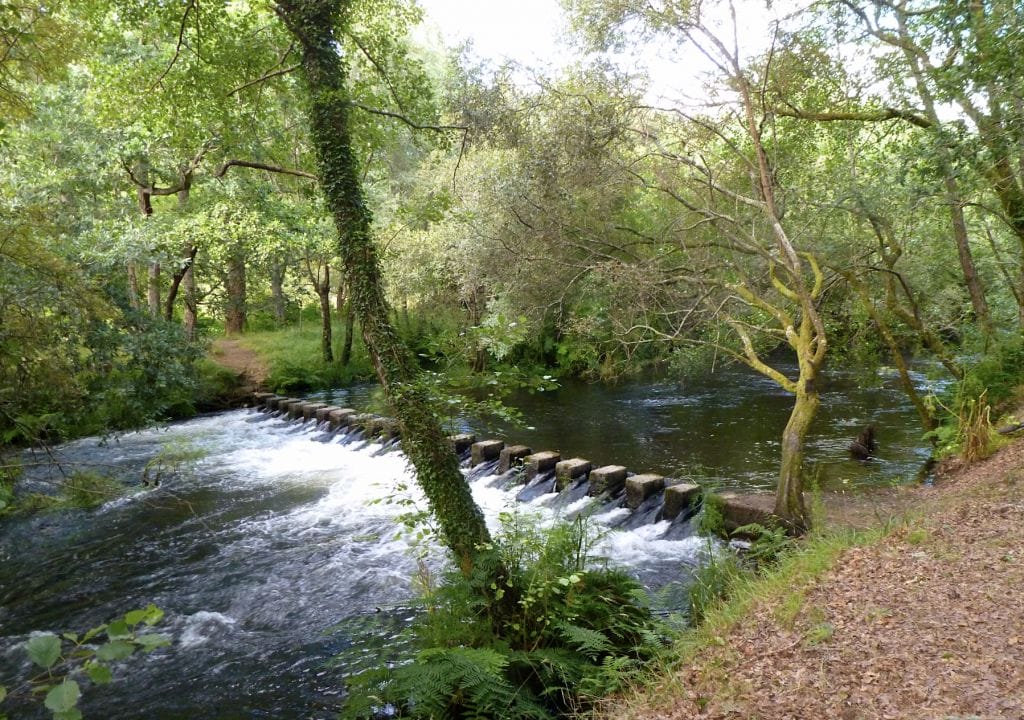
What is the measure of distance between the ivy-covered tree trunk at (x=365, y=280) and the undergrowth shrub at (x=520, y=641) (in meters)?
0.37

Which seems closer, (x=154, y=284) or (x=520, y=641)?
(x=520, y=641)

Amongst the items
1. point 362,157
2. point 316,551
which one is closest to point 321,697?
point 316,551

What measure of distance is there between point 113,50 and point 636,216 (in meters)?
10.8

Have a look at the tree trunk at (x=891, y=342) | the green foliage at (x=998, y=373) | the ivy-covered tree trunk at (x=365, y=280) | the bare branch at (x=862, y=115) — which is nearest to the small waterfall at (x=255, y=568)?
the ivy-covered tree trunk at (x=365, y=280)

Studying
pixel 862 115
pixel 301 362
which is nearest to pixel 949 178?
pixel 862 115

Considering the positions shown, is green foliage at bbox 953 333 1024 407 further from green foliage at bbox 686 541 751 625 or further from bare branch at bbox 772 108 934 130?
green foliage at bbox 686 541 751 625

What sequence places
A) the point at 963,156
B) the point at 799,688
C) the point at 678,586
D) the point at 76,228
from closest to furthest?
the point at 799,688
the point at 678,586
the point at 963,156
the point at 76,228

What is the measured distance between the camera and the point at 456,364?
17.7 feet

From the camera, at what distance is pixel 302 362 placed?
2166cm

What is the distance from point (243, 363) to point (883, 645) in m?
20.6

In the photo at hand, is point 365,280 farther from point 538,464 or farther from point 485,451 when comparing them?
point 485,451

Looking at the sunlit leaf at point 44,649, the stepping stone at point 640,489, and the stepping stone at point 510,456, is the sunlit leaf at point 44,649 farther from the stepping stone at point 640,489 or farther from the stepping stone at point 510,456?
the stepping stone at point 510,456

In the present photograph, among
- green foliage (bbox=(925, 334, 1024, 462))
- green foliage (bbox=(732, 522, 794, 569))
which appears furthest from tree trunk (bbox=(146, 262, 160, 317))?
green foliage (bbox=(925, 334, 1024, 462))

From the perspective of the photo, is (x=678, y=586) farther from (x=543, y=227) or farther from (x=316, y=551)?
(x=543, y=227)
